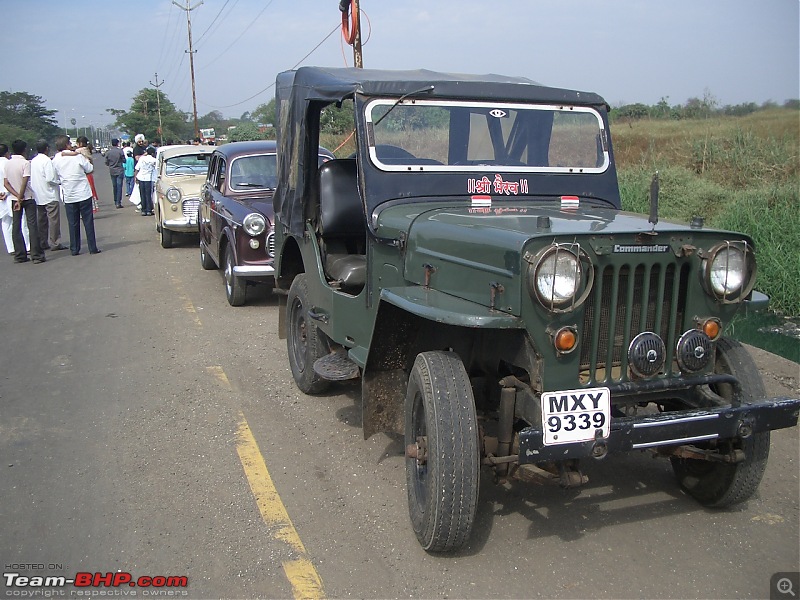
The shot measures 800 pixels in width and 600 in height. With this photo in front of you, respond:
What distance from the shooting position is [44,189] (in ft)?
38.8

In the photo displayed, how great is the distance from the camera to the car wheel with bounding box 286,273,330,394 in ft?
17.8

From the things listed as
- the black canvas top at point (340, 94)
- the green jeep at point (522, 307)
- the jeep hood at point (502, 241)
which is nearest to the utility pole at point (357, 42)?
the black canvas top at point (340, 94)

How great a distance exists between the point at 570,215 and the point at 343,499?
1954 mm

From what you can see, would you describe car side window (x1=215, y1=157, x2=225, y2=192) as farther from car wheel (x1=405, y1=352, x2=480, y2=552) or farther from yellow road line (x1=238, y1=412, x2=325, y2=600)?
car wheel (x1=405, y1=352, x2=480, y2=552)

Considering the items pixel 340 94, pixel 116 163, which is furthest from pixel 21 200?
pixel 340 94

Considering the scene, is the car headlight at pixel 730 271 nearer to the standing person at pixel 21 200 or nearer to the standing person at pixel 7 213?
the standing person at pixel 21 200

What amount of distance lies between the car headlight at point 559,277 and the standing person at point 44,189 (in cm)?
1063

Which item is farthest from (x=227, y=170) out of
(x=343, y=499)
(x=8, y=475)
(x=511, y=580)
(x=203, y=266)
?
(x=511, y=580)

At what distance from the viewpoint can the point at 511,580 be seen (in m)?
3.25

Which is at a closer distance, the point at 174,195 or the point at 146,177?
the point at 174,195

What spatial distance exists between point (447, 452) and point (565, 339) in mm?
701

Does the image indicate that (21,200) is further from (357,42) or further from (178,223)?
(357,42)

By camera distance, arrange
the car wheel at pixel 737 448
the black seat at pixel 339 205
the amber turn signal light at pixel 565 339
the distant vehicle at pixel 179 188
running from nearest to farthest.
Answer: the amber turn signal light at pixel 565 339
the car wheel at pixel 737 448
the black seat at pixel 339 205
the distant vehicle at pixel 179 188

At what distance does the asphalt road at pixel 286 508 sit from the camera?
10.8 ft
